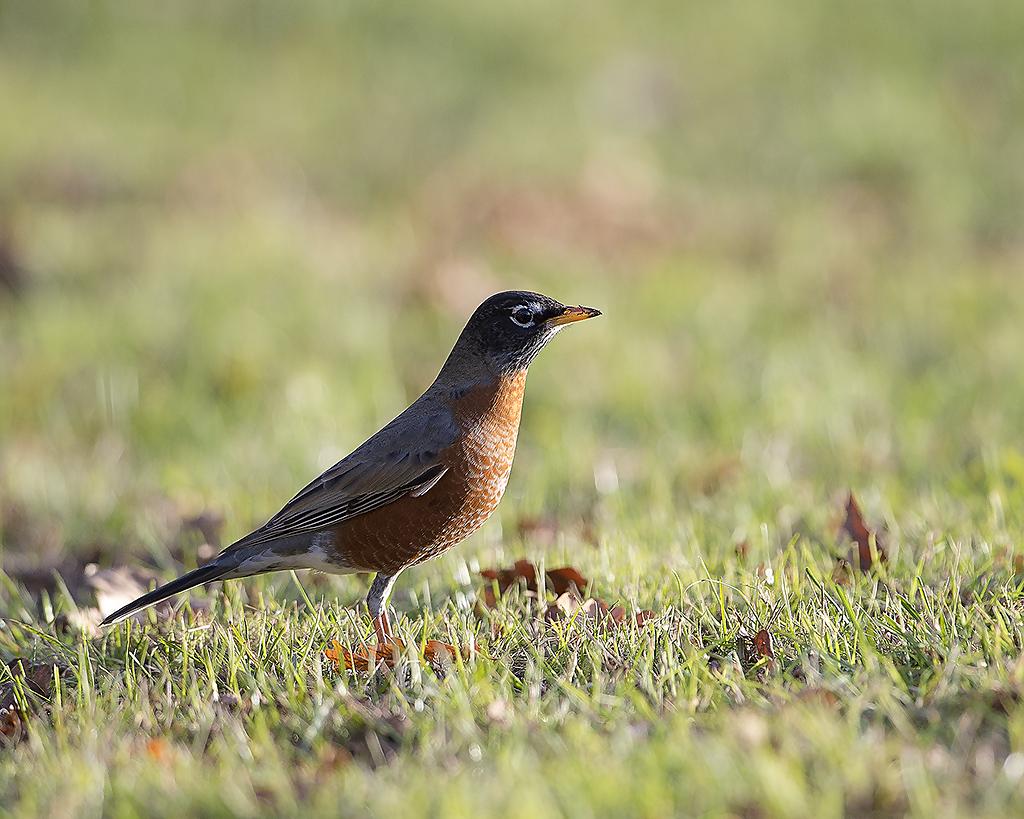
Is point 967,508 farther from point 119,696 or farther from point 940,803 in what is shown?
point 119,696

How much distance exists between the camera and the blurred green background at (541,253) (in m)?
5.71

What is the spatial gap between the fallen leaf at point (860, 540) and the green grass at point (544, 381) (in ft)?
0.25

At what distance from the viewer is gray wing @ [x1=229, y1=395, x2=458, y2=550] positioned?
3982 mm

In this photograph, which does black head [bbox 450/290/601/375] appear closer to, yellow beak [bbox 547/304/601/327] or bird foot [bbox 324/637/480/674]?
yellow beak [bbox 547/304/601/327]

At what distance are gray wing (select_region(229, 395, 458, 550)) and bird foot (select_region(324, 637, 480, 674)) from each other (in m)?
0.77

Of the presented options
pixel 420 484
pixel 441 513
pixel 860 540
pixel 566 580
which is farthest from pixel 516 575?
pixel 860 540

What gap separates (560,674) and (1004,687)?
115 centimetres

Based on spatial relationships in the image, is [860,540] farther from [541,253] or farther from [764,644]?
[541,253]

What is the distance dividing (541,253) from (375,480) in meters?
5.78

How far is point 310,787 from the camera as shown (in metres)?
2.51

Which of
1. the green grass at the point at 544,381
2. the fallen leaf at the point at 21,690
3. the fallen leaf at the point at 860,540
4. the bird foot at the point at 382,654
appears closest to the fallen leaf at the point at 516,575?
the green grass at the point at 544,381

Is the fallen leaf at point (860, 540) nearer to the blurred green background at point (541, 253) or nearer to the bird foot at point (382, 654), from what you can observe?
the blurred green background at point (541, 253)

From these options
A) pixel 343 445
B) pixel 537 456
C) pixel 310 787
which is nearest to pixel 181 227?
pixel 343 445

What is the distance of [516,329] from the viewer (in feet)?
13.9
